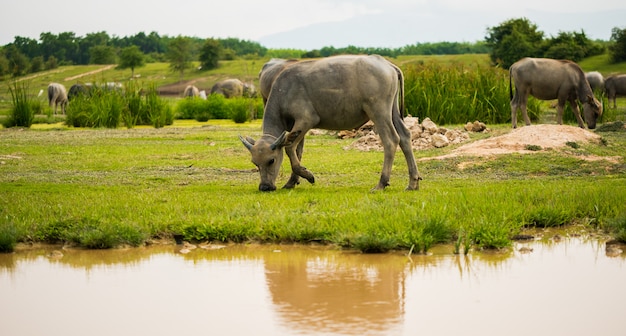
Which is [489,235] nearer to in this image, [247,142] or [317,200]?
[317,200]

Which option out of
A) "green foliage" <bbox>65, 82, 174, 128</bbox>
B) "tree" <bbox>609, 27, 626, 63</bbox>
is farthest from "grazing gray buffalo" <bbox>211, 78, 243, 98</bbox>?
"tree" <bbox>609, 27, 626, 63</bbox>

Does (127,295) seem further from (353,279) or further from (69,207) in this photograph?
(69,207)

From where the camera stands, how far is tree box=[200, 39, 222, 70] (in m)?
79.2

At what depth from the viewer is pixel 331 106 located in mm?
11945

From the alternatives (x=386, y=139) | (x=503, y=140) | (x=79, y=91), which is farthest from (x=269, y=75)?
(x=79, y=91)

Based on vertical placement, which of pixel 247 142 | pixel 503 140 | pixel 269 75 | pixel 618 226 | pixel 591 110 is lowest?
pixel 618 226

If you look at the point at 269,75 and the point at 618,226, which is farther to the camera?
the point at 269,75

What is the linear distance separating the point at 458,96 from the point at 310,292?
19919mm

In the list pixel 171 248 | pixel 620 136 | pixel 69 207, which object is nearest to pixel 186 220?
pixel 171 248

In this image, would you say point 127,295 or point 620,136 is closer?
point 127,295

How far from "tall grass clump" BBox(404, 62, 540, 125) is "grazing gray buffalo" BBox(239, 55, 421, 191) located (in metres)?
13.6

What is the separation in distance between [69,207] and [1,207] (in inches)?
33.9

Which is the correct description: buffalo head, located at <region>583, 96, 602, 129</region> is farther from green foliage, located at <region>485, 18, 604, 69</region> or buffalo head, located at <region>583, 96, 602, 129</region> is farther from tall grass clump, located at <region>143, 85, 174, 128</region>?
green foliage, located at <region>485, 18, 604, 69</region>

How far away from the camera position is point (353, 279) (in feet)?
24.6
